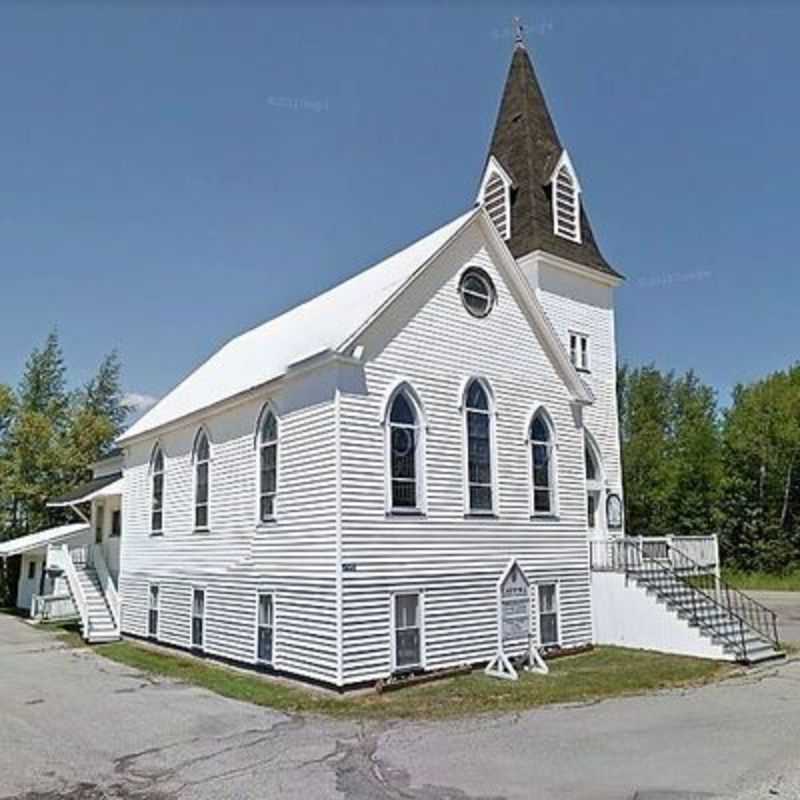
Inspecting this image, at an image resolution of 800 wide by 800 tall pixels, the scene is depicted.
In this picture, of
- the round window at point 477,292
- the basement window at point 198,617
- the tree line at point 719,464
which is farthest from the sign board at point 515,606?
the tree line at point 719,464

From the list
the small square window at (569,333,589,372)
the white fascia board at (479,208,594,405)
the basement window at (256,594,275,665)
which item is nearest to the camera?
the basement window at (256,594,275,665)

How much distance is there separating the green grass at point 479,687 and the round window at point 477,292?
24.7 ft

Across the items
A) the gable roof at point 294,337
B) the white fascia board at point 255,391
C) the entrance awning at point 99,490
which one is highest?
the gable roof at point 294,337

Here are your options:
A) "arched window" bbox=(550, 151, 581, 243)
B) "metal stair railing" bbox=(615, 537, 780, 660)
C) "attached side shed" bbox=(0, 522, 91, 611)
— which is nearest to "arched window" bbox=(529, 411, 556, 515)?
"metal stair railing" bbox=(615, 537, 780, 660)

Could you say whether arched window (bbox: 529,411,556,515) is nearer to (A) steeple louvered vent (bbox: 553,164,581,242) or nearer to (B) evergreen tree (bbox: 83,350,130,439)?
(A) steeple louvered vent (bbox: 553,164,581,242)

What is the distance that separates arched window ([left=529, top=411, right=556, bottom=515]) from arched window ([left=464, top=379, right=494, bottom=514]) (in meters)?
1.45

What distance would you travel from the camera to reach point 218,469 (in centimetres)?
1845

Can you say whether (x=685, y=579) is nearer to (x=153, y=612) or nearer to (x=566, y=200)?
(x=566, y=200)

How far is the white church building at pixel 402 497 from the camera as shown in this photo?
571 inches

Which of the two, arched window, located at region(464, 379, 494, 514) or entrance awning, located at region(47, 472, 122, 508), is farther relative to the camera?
entrance awning, located at region(47, 472, 122, 508)

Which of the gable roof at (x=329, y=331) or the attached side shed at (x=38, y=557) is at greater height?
the gable roof at (x=329, y=331)

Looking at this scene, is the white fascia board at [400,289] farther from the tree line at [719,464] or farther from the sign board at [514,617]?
the tree line at [719,464]

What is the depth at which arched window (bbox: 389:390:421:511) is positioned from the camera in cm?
1516

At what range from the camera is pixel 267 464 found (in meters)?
16.6
